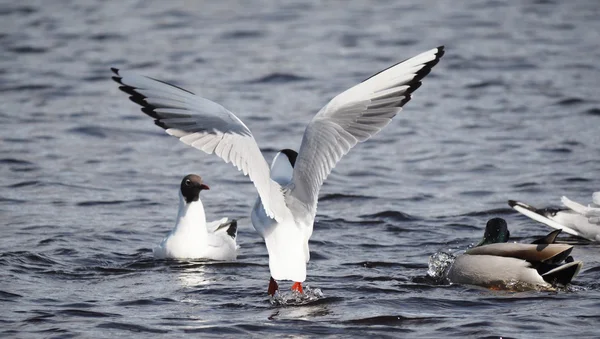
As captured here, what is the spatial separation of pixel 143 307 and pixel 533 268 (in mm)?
2896

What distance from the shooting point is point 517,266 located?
321 inches

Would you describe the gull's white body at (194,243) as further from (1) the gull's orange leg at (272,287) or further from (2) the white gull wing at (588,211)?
(2) the white gull wing at (588,211)

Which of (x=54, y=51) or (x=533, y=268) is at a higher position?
(x=54, y=51)

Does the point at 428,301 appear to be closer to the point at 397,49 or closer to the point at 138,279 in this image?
the point at 138,279

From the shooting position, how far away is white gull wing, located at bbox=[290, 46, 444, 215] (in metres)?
7.58

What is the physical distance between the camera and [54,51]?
1962 cm

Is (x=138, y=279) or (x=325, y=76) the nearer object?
(x=138, y=279)

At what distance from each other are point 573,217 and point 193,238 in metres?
3.50

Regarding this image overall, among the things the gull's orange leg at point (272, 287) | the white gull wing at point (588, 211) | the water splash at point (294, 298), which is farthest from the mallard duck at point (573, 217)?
the gull's orange leg at point (272, 287)

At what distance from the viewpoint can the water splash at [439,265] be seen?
859cm

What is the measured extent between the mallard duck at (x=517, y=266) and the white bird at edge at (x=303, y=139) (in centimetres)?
137

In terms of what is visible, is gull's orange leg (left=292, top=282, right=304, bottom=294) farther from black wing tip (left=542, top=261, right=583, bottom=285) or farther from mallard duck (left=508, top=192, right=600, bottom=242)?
mallard duck (left=508, top=192, right=600, bottom=242)

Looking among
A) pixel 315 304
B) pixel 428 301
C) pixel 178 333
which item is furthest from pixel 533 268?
pixel 178 333

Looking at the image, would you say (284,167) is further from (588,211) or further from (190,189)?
(588,211)
